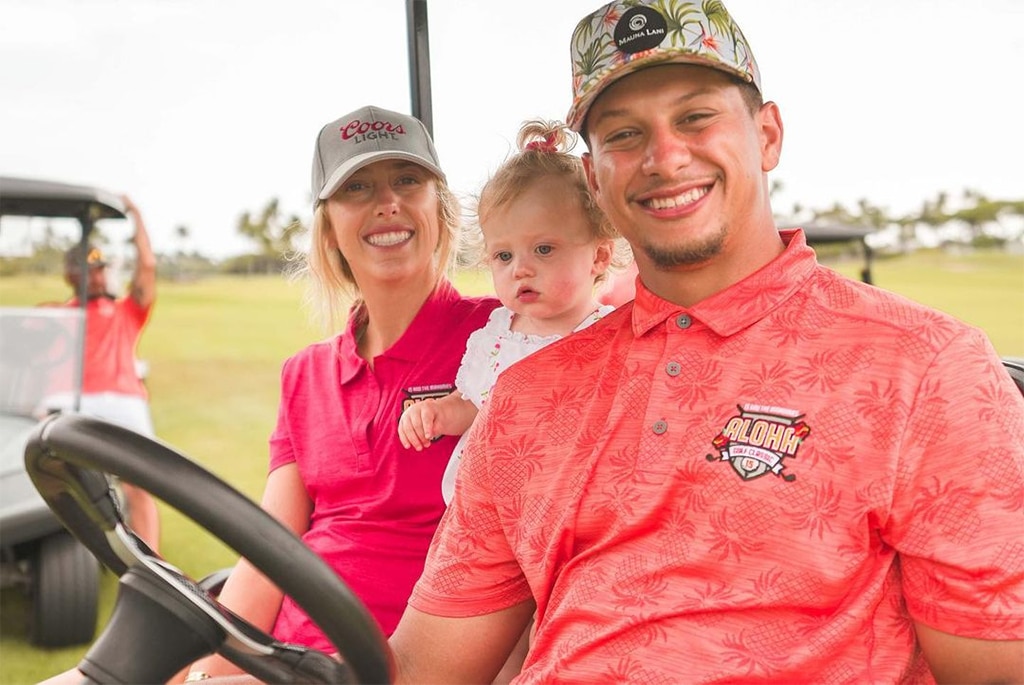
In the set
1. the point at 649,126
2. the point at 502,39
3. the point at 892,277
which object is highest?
the point at 502,39

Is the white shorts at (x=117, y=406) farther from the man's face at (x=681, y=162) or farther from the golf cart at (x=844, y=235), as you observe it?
the man's face at (x=681, y=162)

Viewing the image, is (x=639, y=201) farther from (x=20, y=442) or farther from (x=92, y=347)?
(x=92, y=347)

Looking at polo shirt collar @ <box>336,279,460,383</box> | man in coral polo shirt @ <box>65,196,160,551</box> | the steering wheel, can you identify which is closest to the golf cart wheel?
man in coral polo shirt @ <box>65,196,160,551</box>

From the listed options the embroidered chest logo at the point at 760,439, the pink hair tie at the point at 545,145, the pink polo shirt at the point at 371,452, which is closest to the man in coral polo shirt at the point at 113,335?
the pink polo shirt at the point at 371,452

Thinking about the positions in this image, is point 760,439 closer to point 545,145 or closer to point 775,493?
point 775,493

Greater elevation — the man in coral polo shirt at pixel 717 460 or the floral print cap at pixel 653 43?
the floral print cap at pixel 653 43

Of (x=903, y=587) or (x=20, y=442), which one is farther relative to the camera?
(x=20, y=442)

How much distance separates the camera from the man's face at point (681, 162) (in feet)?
4.75

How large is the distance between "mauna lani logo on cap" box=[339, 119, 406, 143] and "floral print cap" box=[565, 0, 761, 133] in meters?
0.68

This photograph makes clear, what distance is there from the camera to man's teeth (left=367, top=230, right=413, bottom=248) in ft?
7.00

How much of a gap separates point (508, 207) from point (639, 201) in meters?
0.52

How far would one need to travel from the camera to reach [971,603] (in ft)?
4.00

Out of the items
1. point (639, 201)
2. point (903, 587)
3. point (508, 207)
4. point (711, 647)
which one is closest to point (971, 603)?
point (903, 587)

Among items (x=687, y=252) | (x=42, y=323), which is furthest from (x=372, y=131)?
(x=42, y=323)
